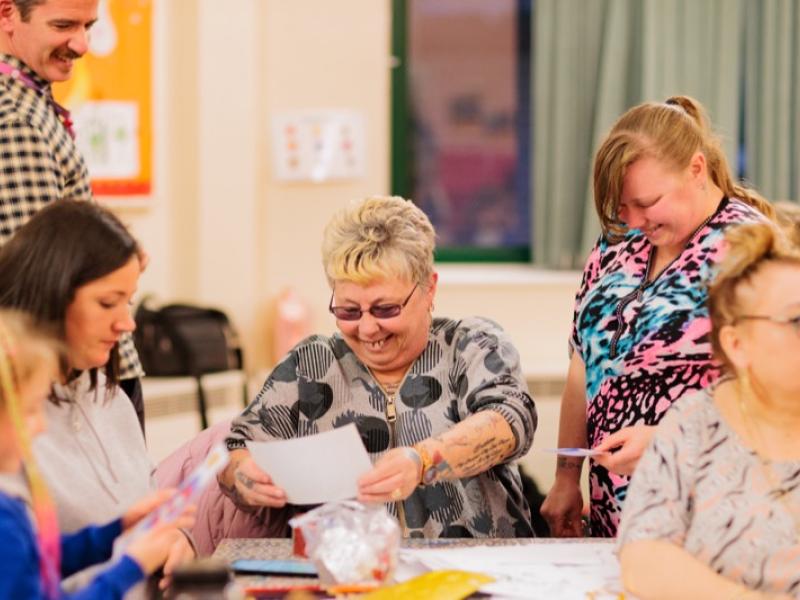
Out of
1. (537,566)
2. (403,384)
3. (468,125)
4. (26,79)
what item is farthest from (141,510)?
(468,125)

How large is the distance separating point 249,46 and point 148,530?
376cm

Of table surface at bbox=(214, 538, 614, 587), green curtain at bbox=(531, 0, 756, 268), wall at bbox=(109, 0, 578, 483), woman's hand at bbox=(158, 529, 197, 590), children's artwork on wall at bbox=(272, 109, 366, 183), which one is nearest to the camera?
woman's hand at bbox=(158, 529, 197, 590)

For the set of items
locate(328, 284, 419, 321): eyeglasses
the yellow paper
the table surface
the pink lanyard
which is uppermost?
the pink lanyard

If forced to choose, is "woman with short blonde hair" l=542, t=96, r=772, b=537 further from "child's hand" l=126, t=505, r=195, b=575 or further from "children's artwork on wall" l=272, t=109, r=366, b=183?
"children's artwork on wall" l=272, t=109, r=366, b=183

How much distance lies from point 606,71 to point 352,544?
151 inches

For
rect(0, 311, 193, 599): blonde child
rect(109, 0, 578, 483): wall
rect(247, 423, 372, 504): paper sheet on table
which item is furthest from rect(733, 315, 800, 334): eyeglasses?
rect(109, 0, 578, 483): wall

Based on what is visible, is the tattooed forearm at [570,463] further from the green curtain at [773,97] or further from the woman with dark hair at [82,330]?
the green curtain at [773,97]

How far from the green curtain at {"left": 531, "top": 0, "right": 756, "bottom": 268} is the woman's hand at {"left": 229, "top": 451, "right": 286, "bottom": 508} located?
336 centimetres

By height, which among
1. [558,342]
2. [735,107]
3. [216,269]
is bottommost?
[558,342]

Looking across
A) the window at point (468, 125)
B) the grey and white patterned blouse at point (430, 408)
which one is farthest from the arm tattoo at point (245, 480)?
the window at point (468, 125)

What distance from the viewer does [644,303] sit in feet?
8.04

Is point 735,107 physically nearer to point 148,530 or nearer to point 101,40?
point 101,40

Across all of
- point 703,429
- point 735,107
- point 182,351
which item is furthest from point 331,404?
point 735,107

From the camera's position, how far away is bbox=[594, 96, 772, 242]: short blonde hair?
96.6 inches
